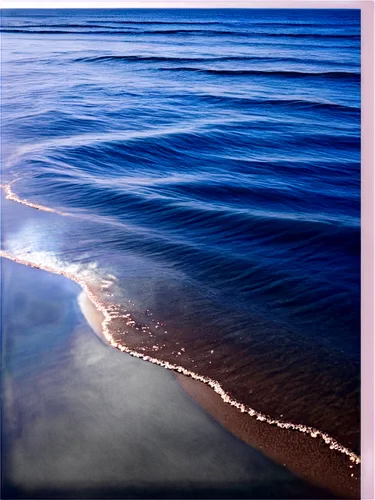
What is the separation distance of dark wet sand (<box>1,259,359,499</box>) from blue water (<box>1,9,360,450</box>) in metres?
0.23

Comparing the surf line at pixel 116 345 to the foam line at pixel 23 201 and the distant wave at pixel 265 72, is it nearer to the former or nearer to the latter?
the foam line at pixel 23 201

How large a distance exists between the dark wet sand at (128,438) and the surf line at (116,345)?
0.15ft

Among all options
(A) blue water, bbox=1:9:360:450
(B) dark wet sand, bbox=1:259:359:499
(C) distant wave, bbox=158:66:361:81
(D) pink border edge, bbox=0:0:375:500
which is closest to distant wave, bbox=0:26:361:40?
(C) distant wave, bbox=158:66:361:81

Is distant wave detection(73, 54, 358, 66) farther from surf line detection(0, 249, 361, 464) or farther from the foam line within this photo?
surf line detection(0, 249, 361, 464)

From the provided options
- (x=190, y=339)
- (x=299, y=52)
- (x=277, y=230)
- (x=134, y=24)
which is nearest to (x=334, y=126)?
(x=277, y=230)

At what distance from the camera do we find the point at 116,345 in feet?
11.0

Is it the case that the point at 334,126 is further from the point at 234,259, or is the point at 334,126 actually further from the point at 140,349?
the point at 140,349

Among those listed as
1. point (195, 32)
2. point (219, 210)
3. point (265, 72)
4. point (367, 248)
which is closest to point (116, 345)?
point (367, 248)

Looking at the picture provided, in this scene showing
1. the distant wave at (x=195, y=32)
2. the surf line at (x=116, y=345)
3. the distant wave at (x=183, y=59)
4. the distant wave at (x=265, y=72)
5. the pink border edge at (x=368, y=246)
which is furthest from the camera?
the distant wave at (x=195, y=32)

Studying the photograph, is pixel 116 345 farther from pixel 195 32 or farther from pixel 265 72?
pixel 195 32

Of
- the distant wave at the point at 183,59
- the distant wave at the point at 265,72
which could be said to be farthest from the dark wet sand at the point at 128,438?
the distant wave at the point at 183,59

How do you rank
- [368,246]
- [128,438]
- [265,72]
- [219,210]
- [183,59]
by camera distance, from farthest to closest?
[183,59] < [265,72] < [219,210] < [128,438] < [368,246]

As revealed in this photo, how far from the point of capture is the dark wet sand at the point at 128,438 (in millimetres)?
2486

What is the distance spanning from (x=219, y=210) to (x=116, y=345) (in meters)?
2.59
